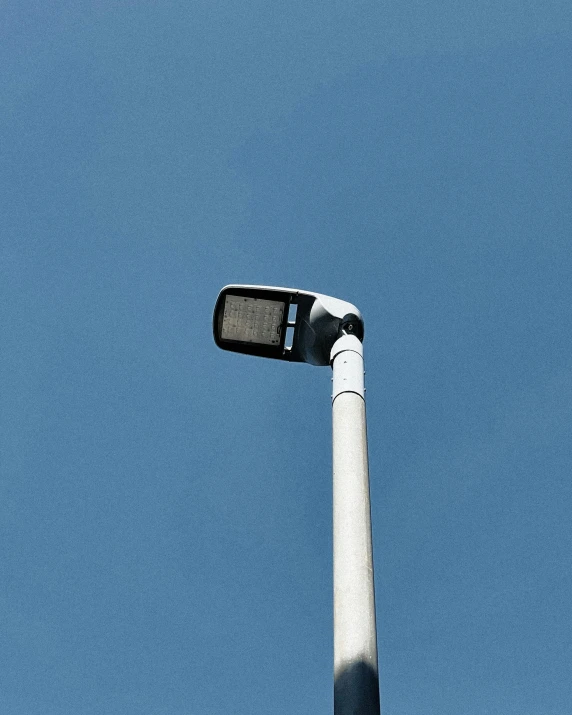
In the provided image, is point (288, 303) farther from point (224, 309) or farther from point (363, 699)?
point (363, 699)

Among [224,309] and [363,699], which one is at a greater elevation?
[224,309]

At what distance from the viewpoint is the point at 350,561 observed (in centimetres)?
427

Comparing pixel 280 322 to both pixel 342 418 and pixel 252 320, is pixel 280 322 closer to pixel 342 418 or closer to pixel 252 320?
pixel 252 320

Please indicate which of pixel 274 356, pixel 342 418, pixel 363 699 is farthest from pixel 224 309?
pixel 363 699

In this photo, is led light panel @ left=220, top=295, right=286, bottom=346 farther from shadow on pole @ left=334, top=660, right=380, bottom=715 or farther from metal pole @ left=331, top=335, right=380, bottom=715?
shadow on pole @ left=334, top=660, right=380, bottom=715

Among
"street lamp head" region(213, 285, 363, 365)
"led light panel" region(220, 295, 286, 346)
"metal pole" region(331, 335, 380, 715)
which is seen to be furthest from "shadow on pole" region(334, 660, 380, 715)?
"led light panel" region(220, 295, 286, 346)

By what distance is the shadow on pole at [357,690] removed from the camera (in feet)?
12.4

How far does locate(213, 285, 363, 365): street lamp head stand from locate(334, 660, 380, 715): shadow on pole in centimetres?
279

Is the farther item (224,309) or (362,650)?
(224,309)

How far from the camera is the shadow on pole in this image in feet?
12.4

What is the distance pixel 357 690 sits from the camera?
12.5ft

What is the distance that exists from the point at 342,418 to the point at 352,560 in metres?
0.98

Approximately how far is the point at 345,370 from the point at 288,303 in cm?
138

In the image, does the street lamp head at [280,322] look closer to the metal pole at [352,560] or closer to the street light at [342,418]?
the street light at [342,418]
